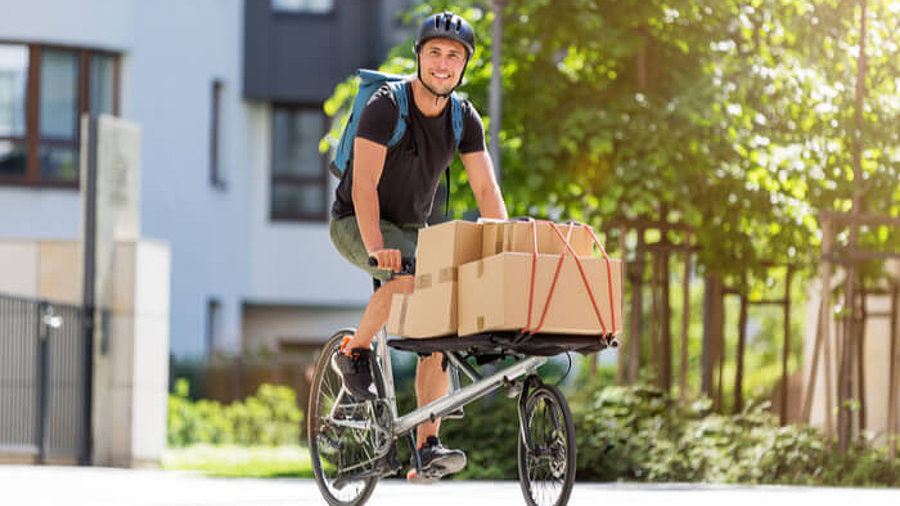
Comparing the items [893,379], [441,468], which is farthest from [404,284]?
[893,379]

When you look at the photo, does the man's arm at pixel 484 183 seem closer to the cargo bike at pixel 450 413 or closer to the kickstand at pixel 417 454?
the cargo bike at pixel 450 413

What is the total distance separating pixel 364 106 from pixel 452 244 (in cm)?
76

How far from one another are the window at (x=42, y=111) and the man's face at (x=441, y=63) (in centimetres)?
1971

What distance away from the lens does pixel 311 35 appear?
30.4 m

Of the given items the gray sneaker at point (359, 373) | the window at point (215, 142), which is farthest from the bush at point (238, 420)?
the gray sneaker at point (359, 373)

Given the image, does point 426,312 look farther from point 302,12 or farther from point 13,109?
point 302,12

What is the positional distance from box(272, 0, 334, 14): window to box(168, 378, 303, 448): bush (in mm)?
8192

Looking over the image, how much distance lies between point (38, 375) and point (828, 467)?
327 inches

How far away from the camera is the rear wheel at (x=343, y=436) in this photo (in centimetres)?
809

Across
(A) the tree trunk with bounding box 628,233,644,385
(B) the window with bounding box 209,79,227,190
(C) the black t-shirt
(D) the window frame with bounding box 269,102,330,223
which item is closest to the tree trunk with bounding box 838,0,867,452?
(A) the tree trunk with bounding box 628,233,644,385

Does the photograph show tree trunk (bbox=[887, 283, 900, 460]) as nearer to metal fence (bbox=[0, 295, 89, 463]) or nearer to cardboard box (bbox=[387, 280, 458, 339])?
cardboard box (bbox=[387, 280, 458, 339])

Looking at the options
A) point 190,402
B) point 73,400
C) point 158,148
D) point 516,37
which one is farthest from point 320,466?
point 158,148

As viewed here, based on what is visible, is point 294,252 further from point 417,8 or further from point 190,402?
point 417,8

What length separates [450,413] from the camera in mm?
7715
